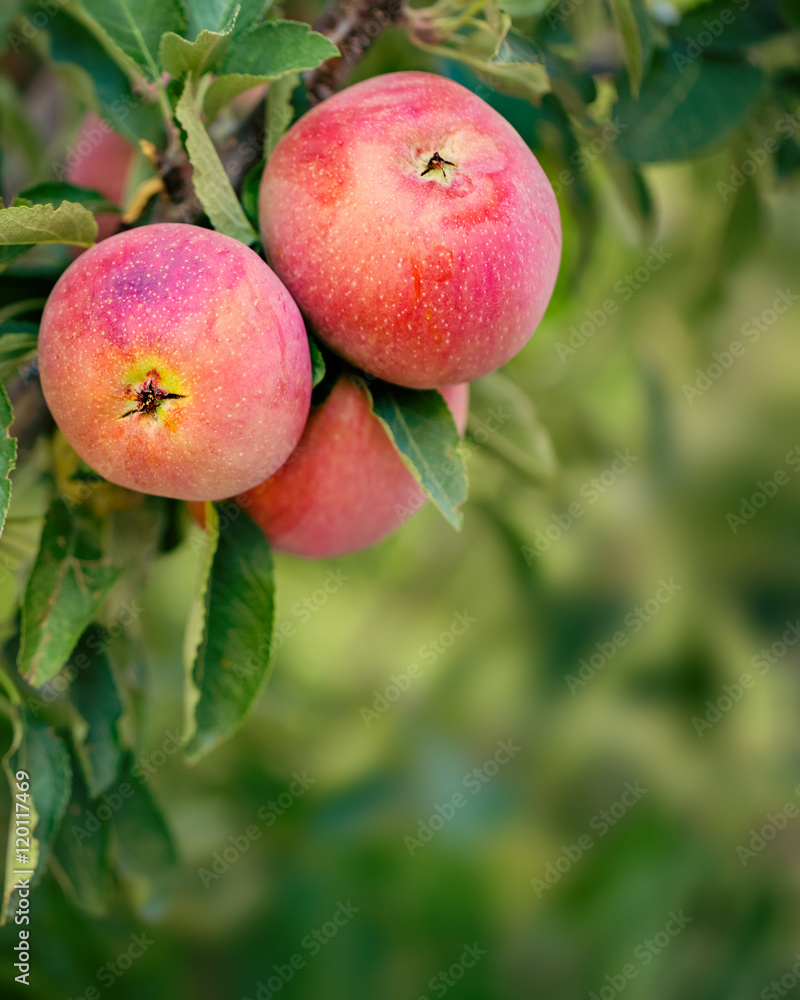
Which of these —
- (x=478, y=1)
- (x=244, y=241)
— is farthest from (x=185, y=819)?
(x=478, y=1)

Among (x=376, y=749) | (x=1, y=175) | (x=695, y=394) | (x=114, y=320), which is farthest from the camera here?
(x=695, y=394)

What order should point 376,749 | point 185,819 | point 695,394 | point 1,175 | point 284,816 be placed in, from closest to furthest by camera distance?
point 1,175, point 185,819, point 284,816, point 376,749, point 695,394

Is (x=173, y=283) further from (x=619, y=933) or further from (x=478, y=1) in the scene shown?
(x=619, y=933)

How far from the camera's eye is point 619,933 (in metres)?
1.45

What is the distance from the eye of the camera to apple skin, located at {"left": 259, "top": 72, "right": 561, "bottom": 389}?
506 millimetres

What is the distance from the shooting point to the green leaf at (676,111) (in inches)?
29.3

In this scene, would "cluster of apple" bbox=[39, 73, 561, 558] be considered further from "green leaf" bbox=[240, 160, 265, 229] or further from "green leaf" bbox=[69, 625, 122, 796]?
"green leaf" bbox=[69, 625, 122, 796]

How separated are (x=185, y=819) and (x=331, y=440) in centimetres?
92
